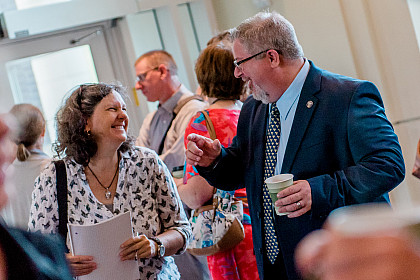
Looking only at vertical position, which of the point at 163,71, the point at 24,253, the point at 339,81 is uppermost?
the point at 163,71

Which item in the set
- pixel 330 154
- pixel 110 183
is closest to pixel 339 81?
pixel 330 154

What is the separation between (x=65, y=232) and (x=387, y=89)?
2198 millimetres

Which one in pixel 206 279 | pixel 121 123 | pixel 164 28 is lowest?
pixel 206 279

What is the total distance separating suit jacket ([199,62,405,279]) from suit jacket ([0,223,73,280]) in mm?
1087

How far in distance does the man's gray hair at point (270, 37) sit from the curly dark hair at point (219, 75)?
563 mm

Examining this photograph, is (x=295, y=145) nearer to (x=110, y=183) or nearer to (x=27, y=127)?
(x=110, y=183)

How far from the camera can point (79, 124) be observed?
287cm

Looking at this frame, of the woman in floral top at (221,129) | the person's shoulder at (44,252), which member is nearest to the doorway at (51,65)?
the woman in floral top at (221,129)

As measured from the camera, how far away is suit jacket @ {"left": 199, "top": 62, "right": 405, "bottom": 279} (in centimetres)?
214

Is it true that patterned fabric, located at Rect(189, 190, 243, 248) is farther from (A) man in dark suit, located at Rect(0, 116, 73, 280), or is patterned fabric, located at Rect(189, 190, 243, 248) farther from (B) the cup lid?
(A) man in dark suit, located at Rect(0, 116, 73, 280)

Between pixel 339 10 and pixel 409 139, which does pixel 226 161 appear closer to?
pixel 409 139

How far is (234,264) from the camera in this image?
2.91 meters

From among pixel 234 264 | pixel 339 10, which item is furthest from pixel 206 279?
pixel 339 10

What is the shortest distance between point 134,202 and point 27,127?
5.91 ft
